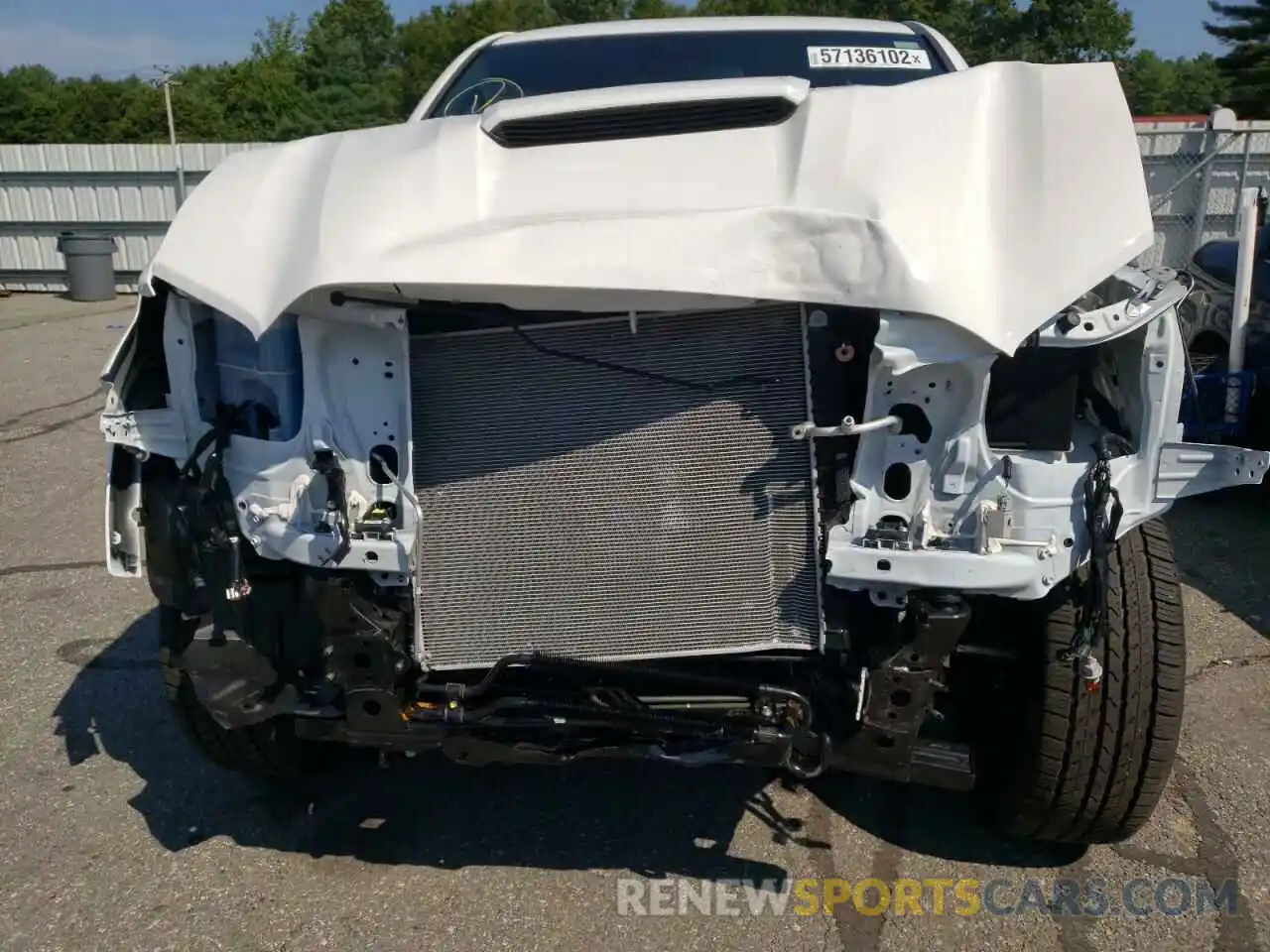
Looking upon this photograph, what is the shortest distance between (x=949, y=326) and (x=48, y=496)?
229 inches

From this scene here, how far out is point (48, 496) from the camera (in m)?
6.44

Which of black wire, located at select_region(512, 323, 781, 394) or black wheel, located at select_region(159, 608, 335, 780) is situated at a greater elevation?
black wire, located at select_region(512, 323, 781, 394)

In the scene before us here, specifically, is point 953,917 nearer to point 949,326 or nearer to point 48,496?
point 949,326

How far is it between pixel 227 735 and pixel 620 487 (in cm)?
143

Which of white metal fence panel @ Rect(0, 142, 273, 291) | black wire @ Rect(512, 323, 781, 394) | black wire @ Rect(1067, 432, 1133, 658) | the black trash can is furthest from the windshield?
the black trash can

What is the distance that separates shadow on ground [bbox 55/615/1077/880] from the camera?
120 inches

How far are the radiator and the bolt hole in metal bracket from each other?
0.05 m

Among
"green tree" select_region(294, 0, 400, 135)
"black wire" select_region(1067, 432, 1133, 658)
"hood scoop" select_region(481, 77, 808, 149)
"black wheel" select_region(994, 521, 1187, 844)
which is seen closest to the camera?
"black wire" select_region(1067, 432, 1133, 658)

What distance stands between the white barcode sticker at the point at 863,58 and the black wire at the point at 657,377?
191cm

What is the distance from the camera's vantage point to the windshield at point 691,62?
386 centimetres

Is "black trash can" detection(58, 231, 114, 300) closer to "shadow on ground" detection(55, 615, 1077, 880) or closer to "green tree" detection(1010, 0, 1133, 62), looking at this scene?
"shadow on ground" detection(55, 615, 1077, 880)

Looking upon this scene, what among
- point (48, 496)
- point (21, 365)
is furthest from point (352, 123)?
point (48, 496)

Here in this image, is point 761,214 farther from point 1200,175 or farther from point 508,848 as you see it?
point 1200,175

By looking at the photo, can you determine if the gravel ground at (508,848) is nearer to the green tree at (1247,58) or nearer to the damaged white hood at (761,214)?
the damaged white hood at (761,214)
